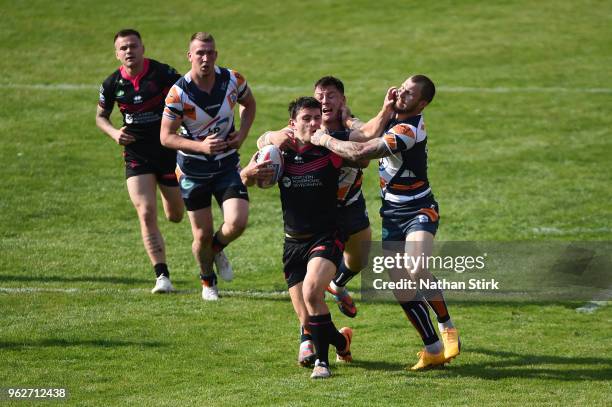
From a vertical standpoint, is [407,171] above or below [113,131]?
below

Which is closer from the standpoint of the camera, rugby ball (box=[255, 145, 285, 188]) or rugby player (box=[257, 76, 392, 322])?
rugby ball (box=[255, 145, 285, 188])

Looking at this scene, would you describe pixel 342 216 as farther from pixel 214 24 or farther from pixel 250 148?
pixel 214 24

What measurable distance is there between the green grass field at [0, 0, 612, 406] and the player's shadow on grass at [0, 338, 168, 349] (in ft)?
0.09

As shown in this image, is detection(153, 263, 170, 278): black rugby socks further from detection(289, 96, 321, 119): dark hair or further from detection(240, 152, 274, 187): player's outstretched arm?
detection(289, 96, 321, 119): dark hair

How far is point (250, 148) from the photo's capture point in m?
18.4

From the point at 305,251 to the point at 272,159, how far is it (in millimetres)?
881

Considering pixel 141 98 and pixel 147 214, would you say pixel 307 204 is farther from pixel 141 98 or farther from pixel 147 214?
pixel 141 98

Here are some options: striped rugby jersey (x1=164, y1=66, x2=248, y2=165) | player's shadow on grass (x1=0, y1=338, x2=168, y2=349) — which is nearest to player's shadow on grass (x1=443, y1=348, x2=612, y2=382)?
player's shadow on grass (x1=0, y1=338, x2=168, y2=349)

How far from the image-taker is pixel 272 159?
8.51m

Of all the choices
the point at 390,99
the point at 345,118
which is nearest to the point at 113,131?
the point at 345,118

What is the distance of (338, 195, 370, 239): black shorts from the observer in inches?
394

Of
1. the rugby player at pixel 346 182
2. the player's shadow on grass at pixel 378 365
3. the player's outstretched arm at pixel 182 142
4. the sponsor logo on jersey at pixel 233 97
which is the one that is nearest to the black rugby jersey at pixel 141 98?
the player's outstretched arm at pixel 182 142

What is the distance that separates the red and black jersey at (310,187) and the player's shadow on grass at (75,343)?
1885 millimetres

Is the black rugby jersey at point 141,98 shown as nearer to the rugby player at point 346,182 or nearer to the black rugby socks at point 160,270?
the black rugby socks at point 160,270
